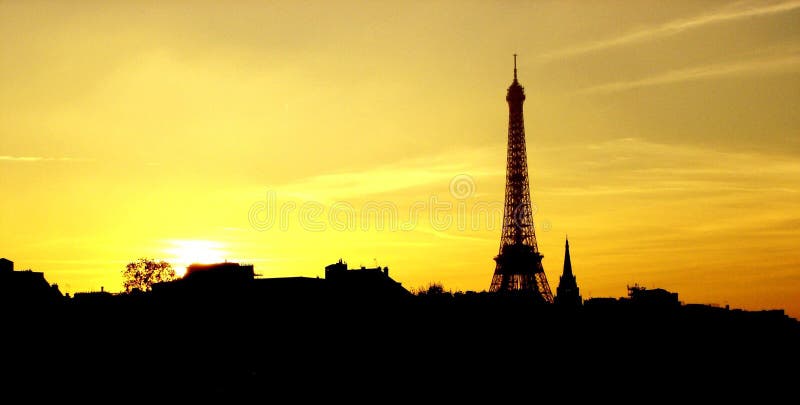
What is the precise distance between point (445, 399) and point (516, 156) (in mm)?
69468

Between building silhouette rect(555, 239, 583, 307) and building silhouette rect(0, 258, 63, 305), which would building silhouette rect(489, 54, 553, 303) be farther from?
building silhouette rect(0, 258, 63, 305)

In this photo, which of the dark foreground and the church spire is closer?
the dark foreground

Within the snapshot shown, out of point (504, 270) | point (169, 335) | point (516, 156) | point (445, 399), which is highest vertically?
point (516, 156)

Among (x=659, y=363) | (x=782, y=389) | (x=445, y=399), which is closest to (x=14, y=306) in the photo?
(x=445, y=399)

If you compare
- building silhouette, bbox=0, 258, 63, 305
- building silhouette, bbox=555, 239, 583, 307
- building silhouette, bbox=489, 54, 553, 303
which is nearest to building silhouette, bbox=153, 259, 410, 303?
building silhouette, bbox=0, 258, 63, 305

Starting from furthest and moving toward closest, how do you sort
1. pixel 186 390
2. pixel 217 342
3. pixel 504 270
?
pixel 504 270, pixel 217 342, pixel 186 390

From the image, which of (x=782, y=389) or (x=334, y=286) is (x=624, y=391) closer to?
(x=782, y=389)

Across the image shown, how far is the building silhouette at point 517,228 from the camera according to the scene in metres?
121

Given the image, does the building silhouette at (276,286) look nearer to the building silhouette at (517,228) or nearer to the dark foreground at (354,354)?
the dark foreground at (354,354)

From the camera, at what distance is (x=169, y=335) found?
64.9 meters

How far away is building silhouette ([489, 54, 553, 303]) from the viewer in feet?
396

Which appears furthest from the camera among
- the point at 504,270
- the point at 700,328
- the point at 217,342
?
the point at 504,270

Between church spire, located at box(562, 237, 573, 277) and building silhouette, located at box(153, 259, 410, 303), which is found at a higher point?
church spire, located at box(562, 237, 573, 277)

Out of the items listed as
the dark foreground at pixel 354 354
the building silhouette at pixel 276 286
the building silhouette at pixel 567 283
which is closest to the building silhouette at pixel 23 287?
the dark foreground at pixel 354 354
